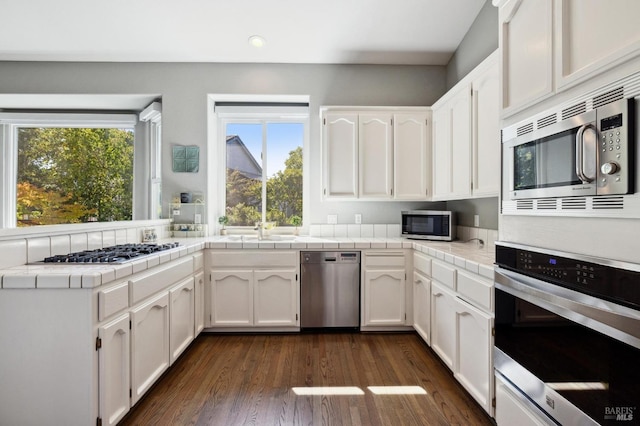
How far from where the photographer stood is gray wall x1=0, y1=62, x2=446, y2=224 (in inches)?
130

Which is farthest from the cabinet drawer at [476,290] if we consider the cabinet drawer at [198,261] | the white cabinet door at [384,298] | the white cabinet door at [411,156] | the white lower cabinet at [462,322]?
the cabinet drawer at [198,261]

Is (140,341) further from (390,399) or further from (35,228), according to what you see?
(390,399)

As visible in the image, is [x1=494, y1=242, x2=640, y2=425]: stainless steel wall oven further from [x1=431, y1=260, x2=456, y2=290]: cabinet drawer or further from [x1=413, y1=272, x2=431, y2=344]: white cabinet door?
[x1=413, y1=272, x2=431, y2=344]: white cabinet door

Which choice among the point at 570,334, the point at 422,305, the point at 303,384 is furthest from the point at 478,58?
the point at 303,384

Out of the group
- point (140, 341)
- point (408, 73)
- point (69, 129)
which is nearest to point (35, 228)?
point (140, 341)

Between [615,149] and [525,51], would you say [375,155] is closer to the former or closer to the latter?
[525,51]

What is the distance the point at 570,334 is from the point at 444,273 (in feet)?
3.95

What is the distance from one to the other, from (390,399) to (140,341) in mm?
1525

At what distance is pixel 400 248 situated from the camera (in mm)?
2840

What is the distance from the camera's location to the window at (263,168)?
11.9 feet

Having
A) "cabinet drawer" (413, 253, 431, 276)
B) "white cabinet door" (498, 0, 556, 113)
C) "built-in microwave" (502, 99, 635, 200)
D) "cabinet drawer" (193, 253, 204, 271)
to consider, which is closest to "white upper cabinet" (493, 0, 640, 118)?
"white cabinet door" (498, 0, 556, 113)

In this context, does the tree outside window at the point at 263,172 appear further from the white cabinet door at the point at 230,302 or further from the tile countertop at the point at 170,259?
the white cabinet door at the point at 230,302

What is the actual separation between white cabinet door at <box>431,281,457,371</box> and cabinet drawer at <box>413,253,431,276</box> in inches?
5.1

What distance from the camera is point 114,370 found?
1.53 meters
